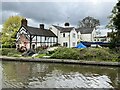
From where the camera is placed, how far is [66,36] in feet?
168

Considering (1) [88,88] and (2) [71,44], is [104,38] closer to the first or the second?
(2) [71,44]

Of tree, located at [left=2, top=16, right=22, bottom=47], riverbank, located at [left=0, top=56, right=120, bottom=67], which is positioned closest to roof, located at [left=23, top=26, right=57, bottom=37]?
tree, located at [left=2, top=16, right=22, bottom=47]

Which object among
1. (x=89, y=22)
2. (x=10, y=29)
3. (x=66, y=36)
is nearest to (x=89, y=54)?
(x=66, y=36)

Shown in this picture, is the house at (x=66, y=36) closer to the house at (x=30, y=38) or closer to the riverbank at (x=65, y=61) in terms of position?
the house at (x=30, y=38)

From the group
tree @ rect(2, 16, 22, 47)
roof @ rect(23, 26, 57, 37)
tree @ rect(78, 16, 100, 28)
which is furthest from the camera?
tree @ rect(78, 16, 100, 28)

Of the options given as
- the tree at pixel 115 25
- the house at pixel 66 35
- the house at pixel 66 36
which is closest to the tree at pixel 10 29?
the house at pixel 66 35

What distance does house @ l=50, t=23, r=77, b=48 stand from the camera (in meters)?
50.9

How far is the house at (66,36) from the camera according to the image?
50.9 metres

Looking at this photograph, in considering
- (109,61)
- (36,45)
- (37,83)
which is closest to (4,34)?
(36,45)

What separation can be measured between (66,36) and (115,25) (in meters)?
18.7

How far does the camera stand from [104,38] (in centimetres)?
6844

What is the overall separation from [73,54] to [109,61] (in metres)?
5.49

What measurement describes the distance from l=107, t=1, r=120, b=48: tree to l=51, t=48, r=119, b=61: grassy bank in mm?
1716

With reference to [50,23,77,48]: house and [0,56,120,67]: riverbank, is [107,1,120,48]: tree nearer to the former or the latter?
[0,56,120,67]: riverbank
